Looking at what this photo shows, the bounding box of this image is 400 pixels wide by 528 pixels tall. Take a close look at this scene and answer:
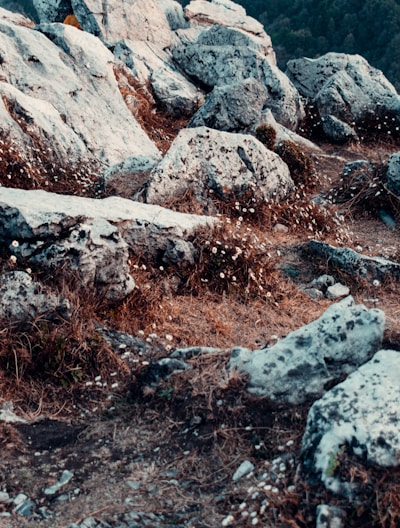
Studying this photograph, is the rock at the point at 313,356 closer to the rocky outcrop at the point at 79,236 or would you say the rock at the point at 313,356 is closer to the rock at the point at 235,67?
the rocky outcrop at the point at 79,236

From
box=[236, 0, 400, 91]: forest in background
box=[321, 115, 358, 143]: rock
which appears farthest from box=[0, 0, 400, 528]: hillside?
box=[236, 0, 400, 91]: forest in background

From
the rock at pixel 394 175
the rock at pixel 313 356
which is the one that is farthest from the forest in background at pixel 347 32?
the rock at pixel 313 356

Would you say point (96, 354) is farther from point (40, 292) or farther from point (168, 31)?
point (168, 31)

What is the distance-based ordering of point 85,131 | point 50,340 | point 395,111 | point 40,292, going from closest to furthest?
point 50,340 < point 40,292 < point 85,131 < point 395,111

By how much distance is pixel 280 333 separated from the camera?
6609 mm

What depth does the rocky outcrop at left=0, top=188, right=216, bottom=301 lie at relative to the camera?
20.5 ft

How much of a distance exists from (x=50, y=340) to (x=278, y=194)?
5765mm

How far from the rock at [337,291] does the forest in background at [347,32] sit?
50.3m

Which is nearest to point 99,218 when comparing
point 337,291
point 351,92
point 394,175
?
point 337,291

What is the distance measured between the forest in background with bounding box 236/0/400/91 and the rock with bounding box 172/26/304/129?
131 ft

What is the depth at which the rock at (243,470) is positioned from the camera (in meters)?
4.17

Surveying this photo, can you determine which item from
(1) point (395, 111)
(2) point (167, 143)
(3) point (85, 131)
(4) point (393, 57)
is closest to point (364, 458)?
(3) point (85, 131)

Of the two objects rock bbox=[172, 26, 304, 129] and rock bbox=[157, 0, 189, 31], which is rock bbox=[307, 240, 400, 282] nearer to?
rock bbox=[172, 26, 304, 129]

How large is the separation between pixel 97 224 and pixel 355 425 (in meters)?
3.69
